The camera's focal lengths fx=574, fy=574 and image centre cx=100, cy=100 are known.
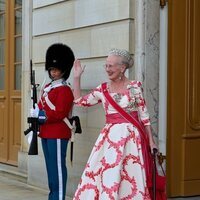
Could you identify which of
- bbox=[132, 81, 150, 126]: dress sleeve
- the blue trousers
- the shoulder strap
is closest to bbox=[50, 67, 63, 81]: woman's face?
the blue trousers

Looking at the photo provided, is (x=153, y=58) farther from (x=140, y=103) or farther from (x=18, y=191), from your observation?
(x=18, y=191)

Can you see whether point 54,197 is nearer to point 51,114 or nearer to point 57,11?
point 51,114

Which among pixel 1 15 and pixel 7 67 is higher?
pixel 1 15

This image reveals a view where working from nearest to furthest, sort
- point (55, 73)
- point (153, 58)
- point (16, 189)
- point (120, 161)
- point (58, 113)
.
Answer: point (120, 161), point (58, 113), point (55, 73), point (153, 58), point (16, 189)

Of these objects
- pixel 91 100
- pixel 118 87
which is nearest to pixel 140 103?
pixel 118 87

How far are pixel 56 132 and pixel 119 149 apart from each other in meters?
1.02

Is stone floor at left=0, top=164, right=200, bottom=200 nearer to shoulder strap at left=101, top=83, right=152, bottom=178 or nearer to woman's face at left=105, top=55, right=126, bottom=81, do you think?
shoulder strap at left=101, top=83, right=152, bottom=178

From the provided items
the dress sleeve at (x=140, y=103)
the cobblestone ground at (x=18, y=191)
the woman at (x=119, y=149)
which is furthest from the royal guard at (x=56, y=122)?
the cobblestone ground at (x=18, y=191)

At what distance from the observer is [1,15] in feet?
33.7

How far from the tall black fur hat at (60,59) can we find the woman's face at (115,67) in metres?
0.93

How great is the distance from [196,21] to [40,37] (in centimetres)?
252

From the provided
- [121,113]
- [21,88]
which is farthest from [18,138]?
[121,113]

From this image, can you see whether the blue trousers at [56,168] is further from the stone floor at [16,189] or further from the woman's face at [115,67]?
the stone floor at [16,189]

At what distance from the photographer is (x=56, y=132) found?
6137mm
